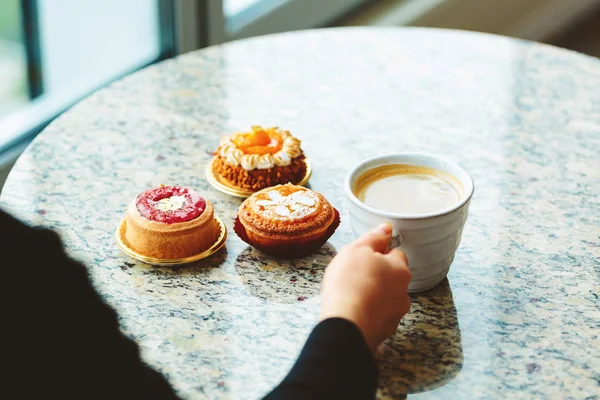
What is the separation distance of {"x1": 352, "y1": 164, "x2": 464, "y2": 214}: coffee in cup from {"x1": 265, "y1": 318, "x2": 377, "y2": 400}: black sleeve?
0.20m

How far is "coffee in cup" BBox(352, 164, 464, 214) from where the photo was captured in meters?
1.02

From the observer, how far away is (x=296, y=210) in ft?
3.54

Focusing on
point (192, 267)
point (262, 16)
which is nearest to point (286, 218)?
point (192, 267)

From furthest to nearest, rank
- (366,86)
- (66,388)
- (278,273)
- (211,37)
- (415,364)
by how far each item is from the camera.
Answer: (211,37)
(366,86)
(278,273)
(415,364)
(66,388)

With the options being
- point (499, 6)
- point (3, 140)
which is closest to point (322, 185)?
point (3, 140)

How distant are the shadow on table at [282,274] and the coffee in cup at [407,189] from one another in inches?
4.5

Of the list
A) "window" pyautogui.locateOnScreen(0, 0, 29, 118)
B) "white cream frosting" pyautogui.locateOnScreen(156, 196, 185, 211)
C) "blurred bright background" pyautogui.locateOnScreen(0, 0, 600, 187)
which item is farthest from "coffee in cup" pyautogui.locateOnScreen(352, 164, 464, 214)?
"window" pyautogui.locateOnScreen(0, 0, 29, 118)

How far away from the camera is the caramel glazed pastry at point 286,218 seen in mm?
1061

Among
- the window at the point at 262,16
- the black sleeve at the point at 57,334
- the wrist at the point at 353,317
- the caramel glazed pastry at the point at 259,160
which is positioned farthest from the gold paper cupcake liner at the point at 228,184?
the window at the point at 262,16

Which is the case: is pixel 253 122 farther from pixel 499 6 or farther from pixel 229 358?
pixel 499 6

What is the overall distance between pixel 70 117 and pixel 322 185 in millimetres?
515

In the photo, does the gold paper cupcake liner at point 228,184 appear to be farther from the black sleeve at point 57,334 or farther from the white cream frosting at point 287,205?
the black sleeve at point 57,334

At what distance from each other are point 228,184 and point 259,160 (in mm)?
68

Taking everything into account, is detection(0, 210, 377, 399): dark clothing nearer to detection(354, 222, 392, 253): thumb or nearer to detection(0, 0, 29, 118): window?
detection(354, 222, 392, 253): thumb
